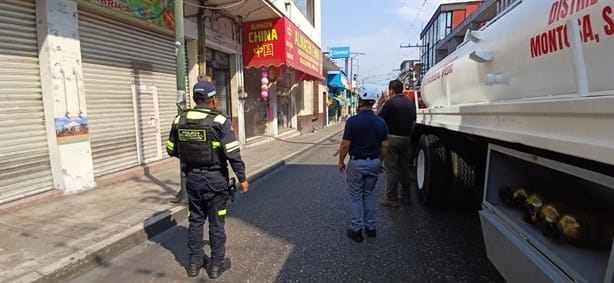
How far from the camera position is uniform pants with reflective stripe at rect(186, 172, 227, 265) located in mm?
3391

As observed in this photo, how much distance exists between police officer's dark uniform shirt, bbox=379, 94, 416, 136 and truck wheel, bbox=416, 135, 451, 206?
13.5 inches

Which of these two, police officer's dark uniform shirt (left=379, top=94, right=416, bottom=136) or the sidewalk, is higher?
police officer's dark uniform shirt (left=379, top=94, right=416, bottom=136)

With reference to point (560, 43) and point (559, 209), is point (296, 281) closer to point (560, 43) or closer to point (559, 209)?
point (559, 209)

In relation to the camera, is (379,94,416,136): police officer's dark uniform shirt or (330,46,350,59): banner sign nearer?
(379,94,416,136): police officer's dark uniform shirt

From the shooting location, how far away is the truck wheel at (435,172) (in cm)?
474

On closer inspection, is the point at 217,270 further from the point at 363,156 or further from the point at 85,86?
the point at 85,86

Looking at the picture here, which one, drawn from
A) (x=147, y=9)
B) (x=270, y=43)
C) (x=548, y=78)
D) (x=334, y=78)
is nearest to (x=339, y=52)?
(x=334, y=78)

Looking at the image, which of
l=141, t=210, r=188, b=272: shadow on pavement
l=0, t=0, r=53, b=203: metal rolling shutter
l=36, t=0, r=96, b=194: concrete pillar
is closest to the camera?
l=141, t=210, r=188, b=272: shadow on pavement

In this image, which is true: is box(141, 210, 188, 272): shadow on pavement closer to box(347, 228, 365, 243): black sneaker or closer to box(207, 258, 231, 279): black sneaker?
box(207, 258, 231, 279): black sneaker

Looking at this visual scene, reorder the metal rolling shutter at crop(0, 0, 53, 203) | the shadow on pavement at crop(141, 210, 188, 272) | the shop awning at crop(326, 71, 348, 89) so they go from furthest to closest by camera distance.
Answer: the shop awning at crop(326, 71, 348, 89), the metal rolling shutter at crop(0, 0, 53, 203), the shadow on pavement at crop(141, 210, 188, 272)

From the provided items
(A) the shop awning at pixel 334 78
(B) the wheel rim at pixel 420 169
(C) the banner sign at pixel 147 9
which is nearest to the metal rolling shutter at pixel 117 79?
(C) the banner sign at pixel 147 9

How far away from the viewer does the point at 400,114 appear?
17.5 feet

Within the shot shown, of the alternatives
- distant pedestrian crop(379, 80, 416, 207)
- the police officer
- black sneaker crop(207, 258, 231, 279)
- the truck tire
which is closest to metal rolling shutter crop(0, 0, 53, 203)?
the police officer

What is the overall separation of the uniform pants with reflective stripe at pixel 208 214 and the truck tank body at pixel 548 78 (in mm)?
2295
